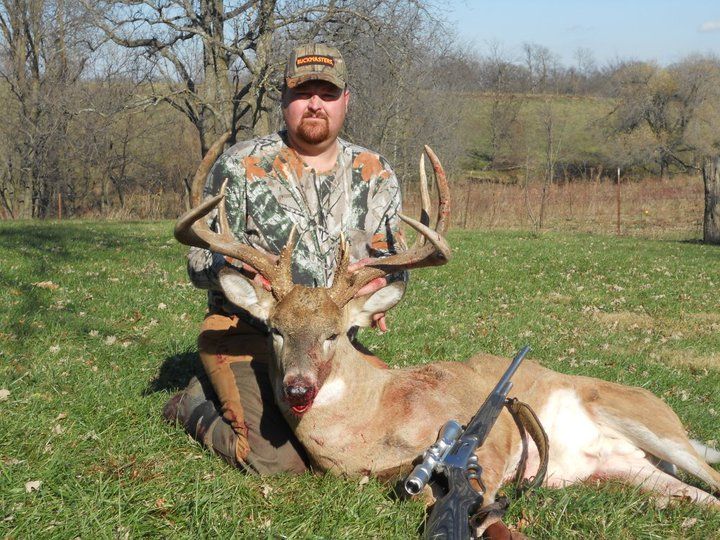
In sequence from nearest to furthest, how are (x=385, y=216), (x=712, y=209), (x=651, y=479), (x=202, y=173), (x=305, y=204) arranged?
(x=202, y=173) < (x=651, y=479) < (x=305, y=204) < (x=385, y=216) < (x=712, y=209)

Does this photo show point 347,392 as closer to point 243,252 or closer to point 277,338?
point 277,338

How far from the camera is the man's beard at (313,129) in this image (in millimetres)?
5172

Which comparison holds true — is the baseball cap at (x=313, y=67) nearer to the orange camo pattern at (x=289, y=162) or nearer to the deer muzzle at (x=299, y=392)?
the orange camo pattern at (x=289, y=162)

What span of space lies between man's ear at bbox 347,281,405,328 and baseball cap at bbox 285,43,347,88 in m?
1.54

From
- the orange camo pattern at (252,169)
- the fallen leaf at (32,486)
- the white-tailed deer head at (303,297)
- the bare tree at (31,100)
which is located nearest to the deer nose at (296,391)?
the white-tailed deer head at (303,297)

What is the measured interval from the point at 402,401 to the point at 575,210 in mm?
25010

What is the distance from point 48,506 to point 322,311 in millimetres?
1643

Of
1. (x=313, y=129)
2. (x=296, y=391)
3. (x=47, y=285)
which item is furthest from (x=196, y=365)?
(x=47, y=285)

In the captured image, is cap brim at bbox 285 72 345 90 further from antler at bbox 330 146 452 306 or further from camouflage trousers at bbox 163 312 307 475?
camouflage trousers at bbox 163 312 307 475

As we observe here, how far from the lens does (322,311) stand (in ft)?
13.8

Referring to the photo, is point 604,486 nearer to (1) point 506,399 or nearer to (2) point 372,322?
(1) point 506,399

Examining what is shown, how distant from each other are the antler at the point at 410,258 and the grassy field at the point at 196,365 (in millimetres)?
1063

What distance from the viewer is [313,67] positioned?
16.9 feet

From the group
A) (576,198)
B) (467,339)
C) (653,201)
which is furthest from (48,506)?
(653,201)
